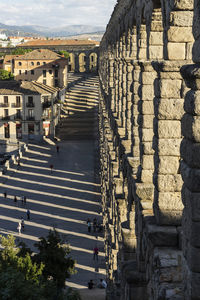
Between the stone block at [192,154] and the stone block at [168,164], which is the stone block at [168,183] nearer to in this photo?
the stone block at [168,164]

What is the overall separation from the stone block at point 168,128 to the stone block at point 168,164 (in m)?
0.43

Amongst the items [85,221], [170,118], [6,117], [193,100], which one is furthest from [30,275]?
[6,117]

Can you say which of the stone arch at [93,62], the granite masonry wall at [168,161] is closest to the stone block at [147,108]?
the granite masonry wall at [168,161]

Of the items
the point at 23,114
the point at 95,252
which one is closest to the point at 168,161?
the point at 95,252

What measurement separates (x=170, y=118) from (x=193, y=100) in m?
3.02

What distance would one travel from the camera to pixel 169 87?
8094 millimetres

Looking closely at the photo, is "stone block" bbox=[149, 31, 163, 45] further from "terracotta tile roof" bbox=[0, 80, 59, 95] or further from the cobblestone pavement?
"terracotta tile roof" bbox=[0, 80, 59, 95]

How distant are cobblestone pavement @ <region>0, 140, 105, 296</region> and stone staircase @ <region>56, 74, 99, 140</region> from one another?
9.25m

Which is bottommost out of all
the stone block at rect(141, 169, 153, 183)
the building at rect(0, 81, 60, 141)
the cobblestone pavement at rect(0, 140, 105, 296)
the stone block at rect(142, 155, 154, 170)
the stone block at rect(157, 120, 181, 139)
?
the cobblestone pavement at rect(0, 140, 105, 296)

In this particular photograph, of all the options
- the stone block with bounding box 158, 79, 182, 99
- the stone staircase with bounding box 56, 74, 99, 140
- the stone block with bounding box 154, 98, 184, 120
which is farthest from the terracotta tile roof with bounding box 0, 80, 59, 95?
the stone block with bounding box 158, 79, 182, 99

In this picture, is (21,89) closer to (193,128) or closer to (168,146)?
(168,146)

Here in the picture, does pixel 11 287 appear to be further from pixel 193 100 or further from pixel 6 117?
pixel 6 117

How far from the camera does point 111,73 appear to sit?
2873 centimetres

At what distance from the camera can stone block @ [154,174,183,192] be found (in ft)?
27.9
